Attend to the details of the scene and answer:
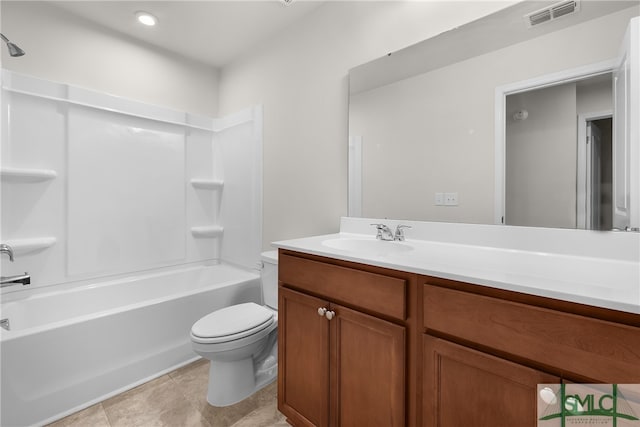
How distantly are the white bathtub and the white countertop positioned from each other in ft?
3.72

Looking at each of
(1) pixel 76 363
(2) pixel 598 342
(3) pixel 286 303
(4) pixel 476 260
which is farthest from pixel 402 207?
(1) pixel 76 363

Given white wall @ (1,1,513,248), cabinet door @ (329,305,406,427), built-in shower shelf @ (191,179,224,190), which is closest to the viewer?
cabinet door @ (329,305,406,427)

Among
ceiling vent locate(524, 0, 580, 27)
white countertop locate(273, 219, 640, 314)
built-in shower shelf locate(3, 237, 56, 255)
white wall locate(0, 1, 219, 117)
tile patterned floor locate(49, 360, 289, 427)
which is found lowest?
tile patterned floor locate(49, 360, 289, 427)

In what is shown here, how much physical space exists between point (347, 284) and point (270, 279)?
1.03m

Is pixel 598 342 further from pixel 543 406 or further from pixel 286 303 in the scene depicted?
pixel 286 303

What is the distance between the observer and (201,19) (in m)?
2.16

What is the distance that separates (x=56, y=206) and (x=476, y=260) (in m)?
2.70

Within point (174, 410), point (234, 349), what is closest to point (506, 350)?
point (234, 349)

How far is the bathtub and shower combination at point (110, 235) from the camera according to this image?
1567mm

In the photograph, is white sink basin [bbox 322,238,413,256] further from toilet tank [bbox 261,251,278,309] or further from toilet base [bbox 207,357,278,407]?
toilet base [bbox 207,357,278,407]

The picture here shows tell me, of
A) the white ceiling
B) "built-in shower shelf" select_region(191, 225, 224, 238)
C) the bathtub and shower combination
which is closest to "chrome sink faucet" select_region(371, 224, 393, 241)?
the bathtub and shower combination

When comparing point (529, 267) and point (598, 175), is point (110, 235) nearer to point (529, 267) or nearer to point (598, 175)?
point (529, 267)

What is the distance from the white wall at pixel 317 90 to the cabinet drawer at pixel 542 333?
1111 mm

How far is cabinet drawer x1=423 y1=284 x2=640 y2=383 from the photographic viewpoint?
62 cm
